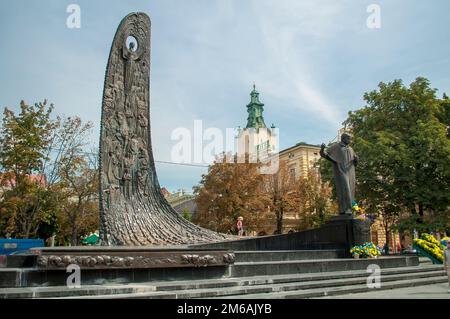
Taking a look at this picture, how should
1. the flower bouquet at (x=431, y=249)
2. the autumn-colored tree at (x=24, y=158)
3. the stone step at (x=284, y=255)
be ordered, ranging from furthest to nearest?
1. the autumn-colored tree at (x=24, y=158)
2. the flower bouquet at (x=431, y=249)
3. the stone step at (x=284, y=255)

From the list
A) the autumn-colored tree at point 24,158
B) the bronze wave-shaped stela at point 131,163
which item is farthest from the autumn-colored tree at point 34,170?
the bronze wave-shaped stela at point 131,163

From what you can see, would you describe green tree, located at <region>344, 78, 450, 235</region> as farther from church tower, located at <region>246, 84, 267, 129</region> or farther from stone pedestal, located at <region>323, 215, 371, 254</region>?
church tower, located at <region>246, 84, 267, 129</region>

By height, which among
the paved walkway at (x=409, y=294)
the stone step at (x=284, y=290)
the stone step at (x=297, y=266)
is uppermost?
the stone step at (x=297, y=266)

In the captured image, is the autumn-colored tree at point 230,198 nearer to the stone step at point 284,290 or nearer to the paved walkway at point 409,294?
the stone step at point 284,290

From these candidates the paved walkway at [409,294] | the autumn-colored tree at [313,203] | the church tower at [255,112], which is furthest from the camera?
the church tower at [255,112]

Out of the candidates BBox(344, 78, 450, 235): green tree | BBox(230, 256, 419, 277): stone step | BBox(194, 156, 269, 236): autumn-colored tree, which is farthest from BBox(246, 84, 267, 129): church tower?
BBox(230, 256, 419, 277): stone step

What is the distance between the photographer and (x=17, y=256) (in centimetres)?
709

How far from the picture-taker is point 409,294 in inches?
287

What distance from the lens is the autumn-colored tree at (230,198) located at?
27953 mm

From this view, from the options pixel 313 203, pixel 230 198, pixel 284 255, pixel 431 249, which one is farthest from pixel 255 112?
pixel 284 255

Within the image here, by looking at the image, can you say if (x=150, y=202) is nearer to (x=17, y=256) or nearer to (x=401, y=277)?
(x=17, y=256)

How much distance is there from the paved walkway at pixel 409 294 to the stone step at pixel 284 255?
2.44 metres

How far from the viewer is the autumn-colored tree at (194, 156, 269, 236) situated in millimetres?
27953
